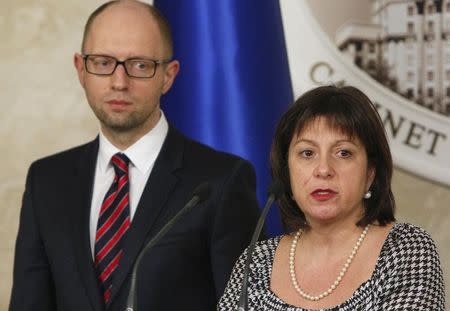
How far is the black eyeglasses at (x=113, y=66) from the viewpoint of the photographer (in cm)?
271

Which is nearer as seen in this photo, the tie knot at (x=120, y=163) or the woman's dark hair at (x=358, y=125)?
the woman's dark hair at (x=358, y=125)

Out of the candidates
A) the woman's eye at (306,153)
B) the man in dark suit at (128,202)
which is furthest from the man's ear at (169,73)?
the woman's eye at (306,153)

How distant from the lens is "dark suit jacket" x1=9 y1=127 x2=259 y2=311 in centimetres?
261

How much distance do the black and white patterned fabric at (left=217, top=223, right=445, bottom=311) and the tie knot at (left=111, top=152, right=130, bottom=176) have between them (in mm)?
595

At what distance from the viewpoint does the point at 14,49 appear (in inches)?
172

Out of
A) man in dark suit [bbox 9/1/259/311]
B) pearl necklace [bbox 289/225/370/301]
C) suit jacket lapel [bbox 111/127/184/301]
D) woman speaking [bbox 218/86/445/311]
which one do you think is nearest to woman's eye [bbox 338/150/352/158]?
woman speaking [bbox 218/86/445/311]

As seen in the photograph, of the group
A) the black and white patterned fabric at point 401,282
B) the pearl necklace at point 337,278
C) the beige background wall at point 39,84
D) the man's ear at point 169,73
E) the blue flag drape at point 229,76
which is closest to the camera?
the black and white patterned fabric at point 401,282

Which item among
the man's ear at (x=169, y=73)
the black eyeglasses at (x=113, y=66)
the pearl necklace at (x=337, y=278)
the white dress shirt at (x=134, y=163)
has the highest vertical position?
the black eyeglasses at (x=113, y=66)

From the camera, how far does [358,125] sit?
2232 millimetres

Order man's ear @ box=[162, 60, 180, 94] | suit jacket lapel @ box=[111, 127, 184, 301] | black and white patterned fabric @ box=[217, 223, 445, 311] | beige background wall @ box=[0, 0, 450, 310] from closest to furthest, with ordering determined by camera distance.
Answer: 1. black and white patterned fabric @ box=[217, 223, 445, 311]
2. suit jacket lapel @ box=[111, 127, 184, 301]
3. man's ear @ box=[162, 60, 180, 94]
4. beige background wall @ box=[0, 0, 450, 310]

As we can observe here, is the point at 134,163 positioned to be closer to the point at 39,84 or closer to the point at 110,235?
the point at 110,235

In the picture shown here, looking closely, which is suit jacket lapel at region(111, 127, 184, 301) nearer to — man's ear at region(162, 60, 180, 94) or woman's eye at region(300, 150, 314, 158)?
man's ear at region(162, 60, 180, 94)

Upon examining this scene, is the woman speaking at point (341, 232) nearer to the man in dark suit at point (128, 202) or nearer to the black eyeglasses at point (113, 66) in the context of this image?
the man in dark suit at point (128, 202)

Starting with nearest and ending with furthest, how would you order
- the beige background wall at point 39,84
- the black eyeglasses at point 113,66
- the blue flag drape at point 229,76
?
the black eyeglasses at point 113,66, the blue flag drape at point 229,76, the beige background wall at point 39,84
